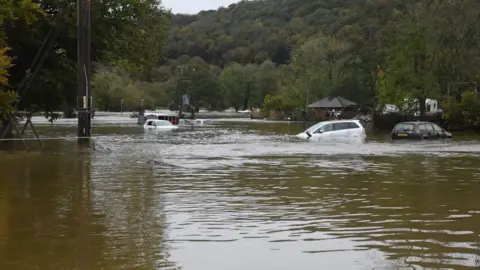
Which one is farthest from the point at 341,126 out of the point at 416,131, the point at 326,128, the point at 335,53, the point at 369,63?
the point at 335,53

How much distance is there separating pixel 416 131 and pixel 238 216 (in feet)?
90.1

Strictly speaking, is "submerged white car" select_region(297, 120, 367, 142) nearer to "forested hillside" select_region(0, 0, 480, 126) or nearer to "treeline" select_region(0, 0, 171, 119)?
"forested hillside" select_region(0, 0, 480, 126)

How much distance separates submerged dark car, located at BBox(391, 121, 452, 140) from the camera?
3588 cm

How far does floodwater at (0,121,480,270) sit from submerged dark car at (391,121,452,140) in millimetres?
16010

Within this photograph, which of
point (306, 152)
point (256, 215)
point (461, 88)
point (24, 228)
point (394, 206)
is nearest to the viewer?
point (24, 228)

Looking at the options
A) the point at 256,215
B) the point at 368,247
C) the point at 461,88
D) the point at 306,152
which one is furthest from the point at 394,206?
the point at 461,88

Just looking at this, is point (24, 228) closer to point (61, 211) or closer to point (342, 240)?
point (61, 211)

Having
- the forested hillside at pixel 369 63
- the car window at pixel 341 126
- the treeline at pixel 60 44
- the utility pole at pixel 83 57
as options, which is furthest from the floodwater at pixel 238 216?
the forested hillside at pixel 369 63

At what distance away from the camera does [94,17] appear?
3188 centimetres

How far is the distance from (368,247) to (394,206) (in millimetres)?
3648

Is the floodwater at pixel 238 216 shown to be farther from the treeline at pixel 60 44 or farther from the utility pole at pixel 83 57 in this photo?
the treeline at pixel 60 44

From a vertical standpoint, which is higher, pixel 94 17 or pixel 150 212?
pixel 94 17

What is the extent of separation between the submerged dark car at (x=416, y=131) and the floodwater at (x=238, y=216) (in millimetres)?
16010

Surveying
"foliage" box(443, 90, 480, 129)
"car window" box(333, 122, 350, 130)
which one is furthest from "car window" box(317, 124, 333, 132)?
"foliage" box(443, 90, 480, 129)
